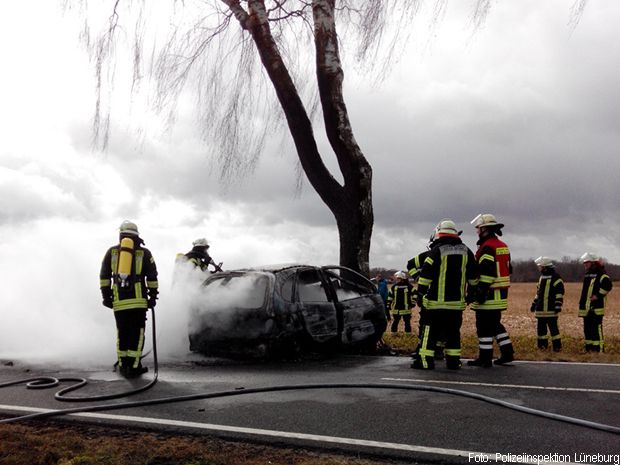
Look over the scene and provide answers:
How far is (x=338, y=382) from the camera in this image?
6.23 meters

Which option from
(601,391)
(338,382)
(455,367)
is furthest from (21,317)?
Answer: (601,391)

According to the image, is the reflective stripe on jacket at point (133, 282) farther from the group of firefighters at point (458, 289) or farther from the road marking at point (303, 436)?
the group of firefighters at point (458, 289)

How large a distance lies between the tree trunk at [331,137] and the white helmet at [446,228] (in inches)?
120

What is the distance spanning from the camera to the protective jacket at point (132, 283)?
23.3ft

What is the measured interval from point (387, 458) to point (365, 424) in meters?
0.74

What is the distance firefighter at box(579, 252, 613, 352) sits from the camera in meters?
10.5

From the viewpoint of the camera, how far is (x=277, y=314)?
7.61m

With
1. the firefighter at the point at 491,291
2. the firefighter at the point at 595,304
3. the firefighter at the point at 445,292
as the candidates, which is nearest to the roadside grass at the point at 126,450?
the firefighter at the point at 445,292

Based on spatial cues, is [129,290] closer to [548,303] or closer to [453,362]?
[453,362]

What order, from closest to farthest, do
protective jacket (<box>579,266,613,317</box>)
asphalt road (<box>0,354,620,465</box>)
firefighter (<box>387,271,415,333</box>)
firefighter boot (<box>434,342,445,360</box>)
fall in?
asphalt road (<box>0,354,620,465</box>) → firefighter boot (<box>434,342,445,360</box>) → protective jacket (<box>579,266,613,317</box>) → firefighter (<box>387,271,415,333</box>)

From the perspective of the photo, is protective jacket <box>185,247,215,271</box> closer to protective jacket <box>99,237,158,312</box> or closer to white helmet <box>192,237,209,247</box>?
white helmet <box>192,237,209,247</box>

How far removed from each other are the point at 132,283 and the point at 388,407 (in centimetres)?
376

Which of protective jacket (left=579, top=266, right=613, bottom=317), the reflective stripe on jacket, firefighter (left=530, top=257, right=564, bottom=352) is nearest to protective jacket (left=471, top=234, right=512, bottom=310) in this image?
firefighter (left=530, top=257, right=564, bottom=352)

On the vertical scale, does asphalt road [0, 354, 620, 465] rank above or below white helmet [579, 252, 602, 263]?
below
